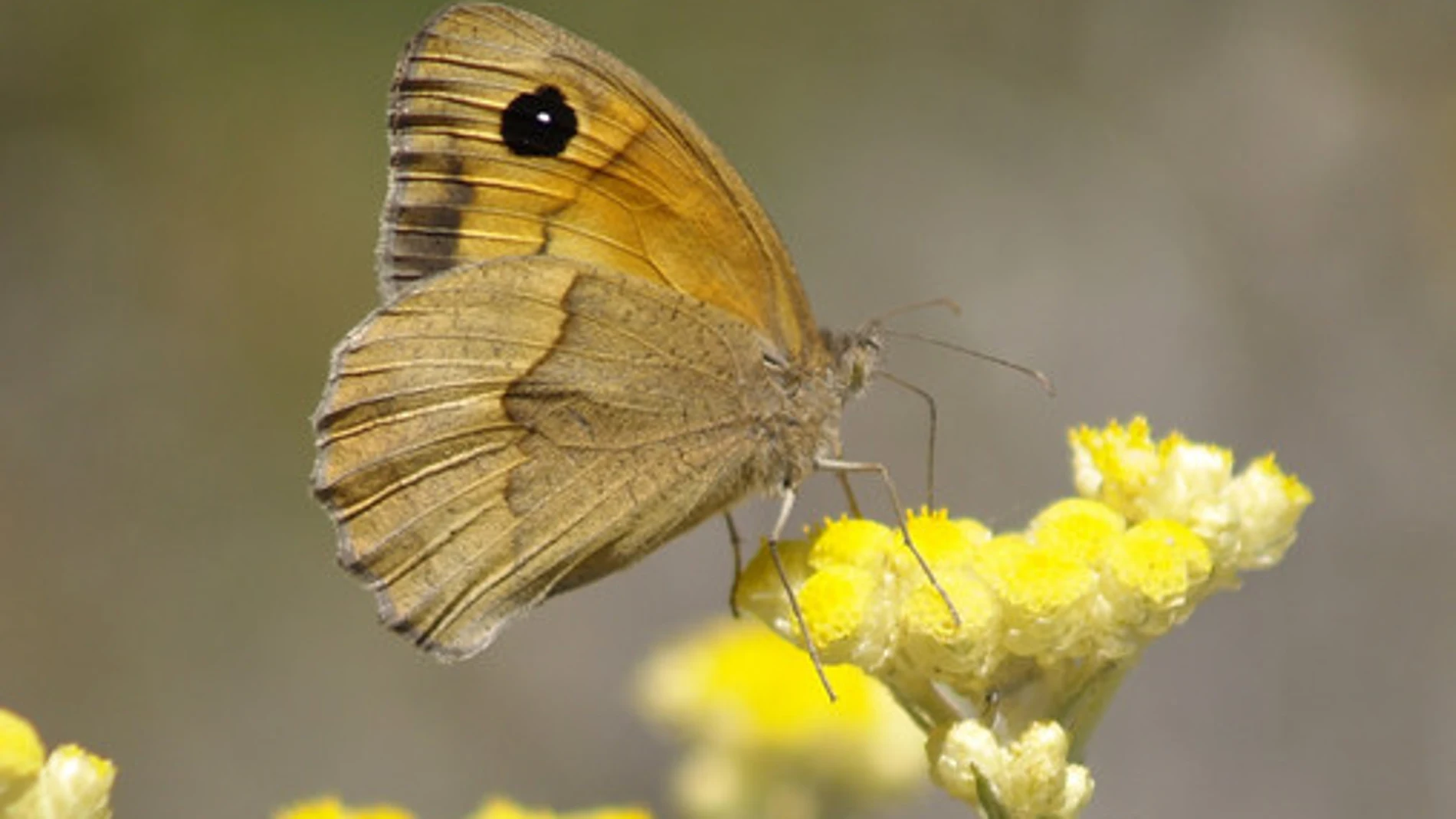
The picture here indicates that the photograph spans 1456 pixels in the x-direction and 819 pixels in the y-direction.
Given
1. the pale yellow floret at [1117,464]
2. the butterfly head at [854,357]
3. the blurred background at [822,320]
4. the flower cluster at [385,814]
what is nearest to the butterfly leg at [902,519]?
the butterfly head at [854,357]

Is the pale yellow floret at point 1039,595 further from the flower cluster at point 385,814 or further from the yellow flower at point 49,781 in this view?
the yellow flower at point 49,781

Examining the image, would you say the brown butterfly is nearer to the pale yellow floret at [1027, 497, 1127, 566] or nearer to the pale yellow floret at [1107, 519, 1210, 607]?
the pale yellow floret at [1027, 497, 1127, 566]

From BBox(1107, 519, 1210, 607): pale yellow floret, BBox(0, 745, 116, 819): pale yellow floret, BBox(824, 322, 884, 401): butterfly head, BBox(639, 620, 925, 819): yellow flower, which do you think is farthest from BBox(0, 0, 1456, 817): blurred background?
BBox(0, 745, 116, 819): pale yellow floret

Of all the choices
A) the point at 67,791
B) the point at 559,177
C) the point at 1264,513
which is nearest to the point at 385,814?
the point at 67,791

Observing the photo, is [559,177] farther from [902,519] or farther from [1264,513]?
[1264,513]

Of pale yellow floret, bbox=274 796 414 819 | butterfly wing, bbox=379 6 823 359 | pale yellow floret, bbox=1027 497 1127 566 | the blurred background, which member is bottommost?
the blurred background

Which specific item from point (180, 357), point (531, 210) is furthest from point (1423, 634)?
point (180, 357)
